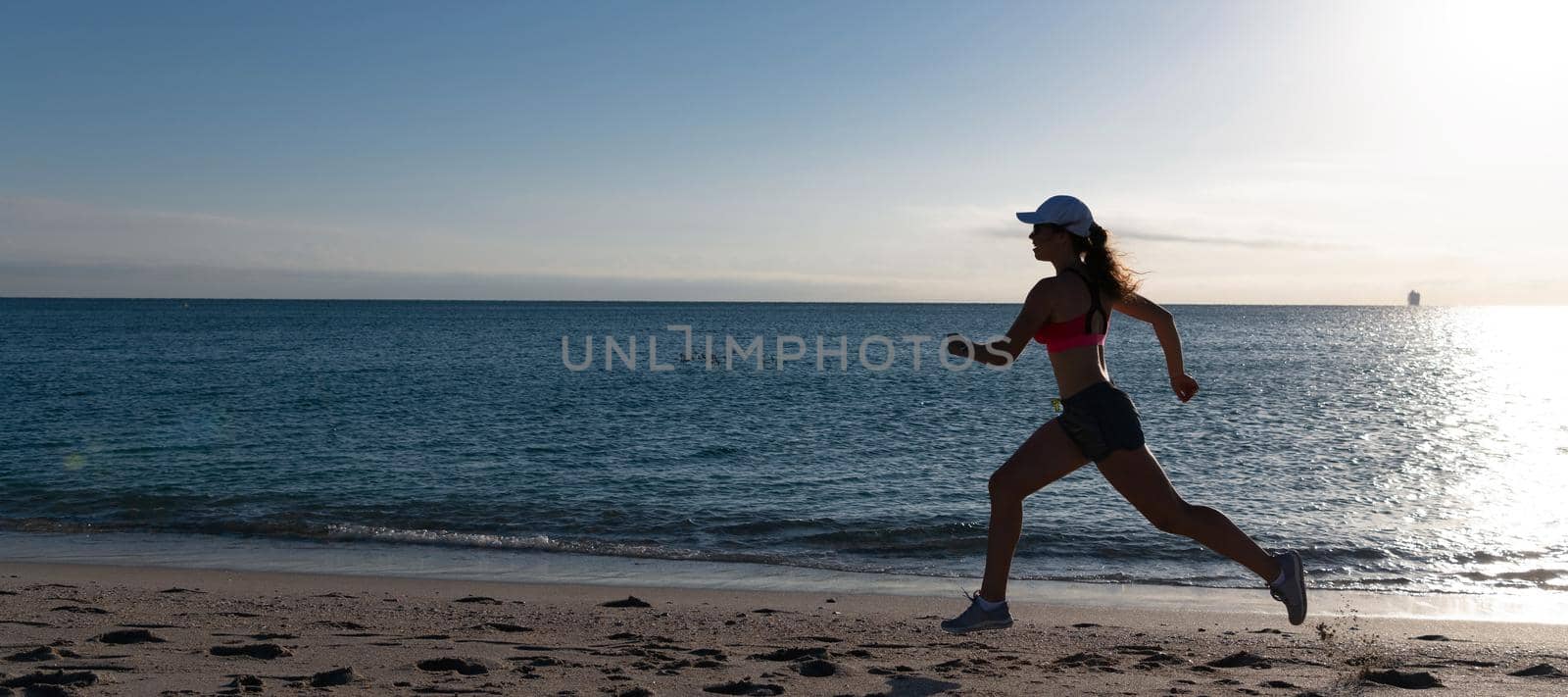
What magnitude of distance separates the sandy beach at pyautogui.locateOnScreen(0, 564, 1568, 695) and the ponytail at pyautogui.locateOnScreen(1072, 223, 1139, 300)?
1.66 meters

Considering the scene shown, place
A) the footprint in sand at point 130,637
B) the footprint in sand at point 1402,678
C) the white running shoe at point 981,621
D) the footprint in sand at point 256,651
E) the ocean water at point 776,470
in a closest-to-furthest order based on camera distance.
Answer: the footprint in sand at point 1402,678, the white running shoe at point 981,621, the footprint in sand at point 256,651, the footprint in sand at point 130,637, the ocean water at point 776,470

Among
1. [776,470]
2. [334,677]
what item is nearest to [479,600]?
[334,677]

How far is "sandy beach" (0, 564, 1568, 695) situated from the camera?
4508mm

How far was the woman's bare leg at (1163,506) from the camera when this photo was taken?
14.3 ft

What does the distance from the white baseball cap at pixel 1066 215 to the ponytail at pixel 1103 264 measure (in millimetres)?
37

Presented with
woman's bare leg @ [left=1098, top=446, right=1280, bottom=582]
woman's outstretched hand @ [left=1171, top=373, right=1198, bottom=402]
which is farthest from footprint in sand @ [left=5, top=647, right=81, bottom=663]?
woman's outstretched hand @ [left=1171, top=373, right=1198, bottom=402]

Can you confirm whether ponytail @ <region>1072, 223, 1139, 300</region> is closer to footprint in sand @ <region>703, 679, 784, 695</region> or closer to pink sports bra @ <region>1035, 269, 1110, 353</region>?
A: pink sports bra @ <region>1035, 269, 1110, 353</region>

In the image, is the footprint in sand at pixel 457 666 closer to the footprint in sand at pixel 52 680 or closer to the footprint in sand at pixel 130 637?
the footprint in sand at pixel 52 680

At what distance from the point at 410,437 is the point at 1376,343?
258ft

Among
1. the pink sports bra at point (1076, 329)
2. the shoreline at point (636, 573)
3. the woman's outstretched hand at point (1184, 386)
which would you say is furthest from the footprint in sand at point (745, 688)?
the shoreline at point (636, 573)

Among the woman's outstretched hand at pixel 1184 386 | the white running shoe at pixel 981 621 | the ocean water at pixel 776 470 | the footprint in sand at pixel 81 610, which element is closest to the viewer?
the woman's outstretched hand at pixel 1184 386

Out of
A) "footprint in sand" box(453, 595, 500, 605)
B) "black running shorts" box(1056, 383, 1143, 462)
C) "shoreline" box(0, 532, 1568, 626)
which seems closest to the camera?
"black running shorts" box(1056, 383, 1143, 462)

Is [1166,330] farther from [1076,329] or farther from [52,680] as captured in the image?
[52,680]

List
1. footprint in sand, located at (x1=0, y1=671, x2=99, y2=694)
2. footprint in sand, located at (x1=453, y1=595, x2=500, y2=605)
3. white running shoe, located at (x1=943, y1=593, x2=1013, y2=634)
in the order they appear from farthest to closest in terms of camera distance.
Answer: footprint in sand, located at (x1=453, y1=595, x2=500, y2=605), white running shoe, located at (x1=943, y1=593, x2=1013, y2=634), footprint in sand, located at (x1=0, y1=671, x2=99, y2=694)
